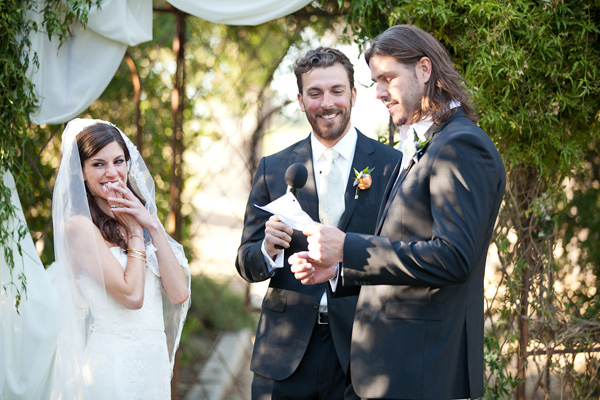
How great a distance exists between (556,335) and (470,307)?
2.22m

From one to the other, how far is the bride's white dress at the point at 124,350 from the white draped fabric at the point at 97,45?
1464 mm

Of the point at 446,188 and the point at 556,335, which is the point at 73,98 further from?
the point at 556,335

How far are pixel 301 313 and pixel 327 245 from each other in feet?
2.60

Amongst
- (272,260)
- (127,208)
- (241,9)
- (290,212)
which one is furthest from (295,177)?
(241,9)

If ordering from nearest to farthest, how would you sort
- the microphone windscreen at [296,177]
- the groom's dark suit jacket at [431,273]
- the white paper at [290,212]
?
1. the groom's dark suit jacket at [431,273]
2. the white paper at [290,212]
3. the microphone windscreen at [296,177]

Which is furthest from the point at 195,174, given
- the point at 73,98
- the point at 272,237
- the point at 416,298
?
the point at 416,298

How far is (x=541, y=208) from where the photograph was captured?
3.91 m

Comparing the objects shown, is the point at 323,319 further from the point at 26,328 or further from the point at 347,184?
the point at 26,328

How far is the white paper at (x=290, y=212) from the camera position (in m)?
2.27

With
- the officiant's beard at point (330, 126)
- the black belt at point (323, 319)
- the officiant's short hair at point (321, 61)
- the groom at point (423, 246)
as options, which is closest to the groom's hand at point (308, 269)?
the groom at point (423, 246)

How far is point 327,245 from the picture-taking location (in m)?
2.12

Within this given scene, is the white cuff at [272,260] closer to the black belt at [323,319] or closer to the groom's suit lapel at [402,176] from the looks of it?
the black belt at [323,319]

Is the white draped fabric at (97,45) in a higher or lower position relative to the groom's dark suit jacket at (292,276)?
higher

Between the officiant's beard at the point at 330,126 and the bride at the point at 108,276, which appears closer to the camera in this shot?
the bride at the point at 108,276
